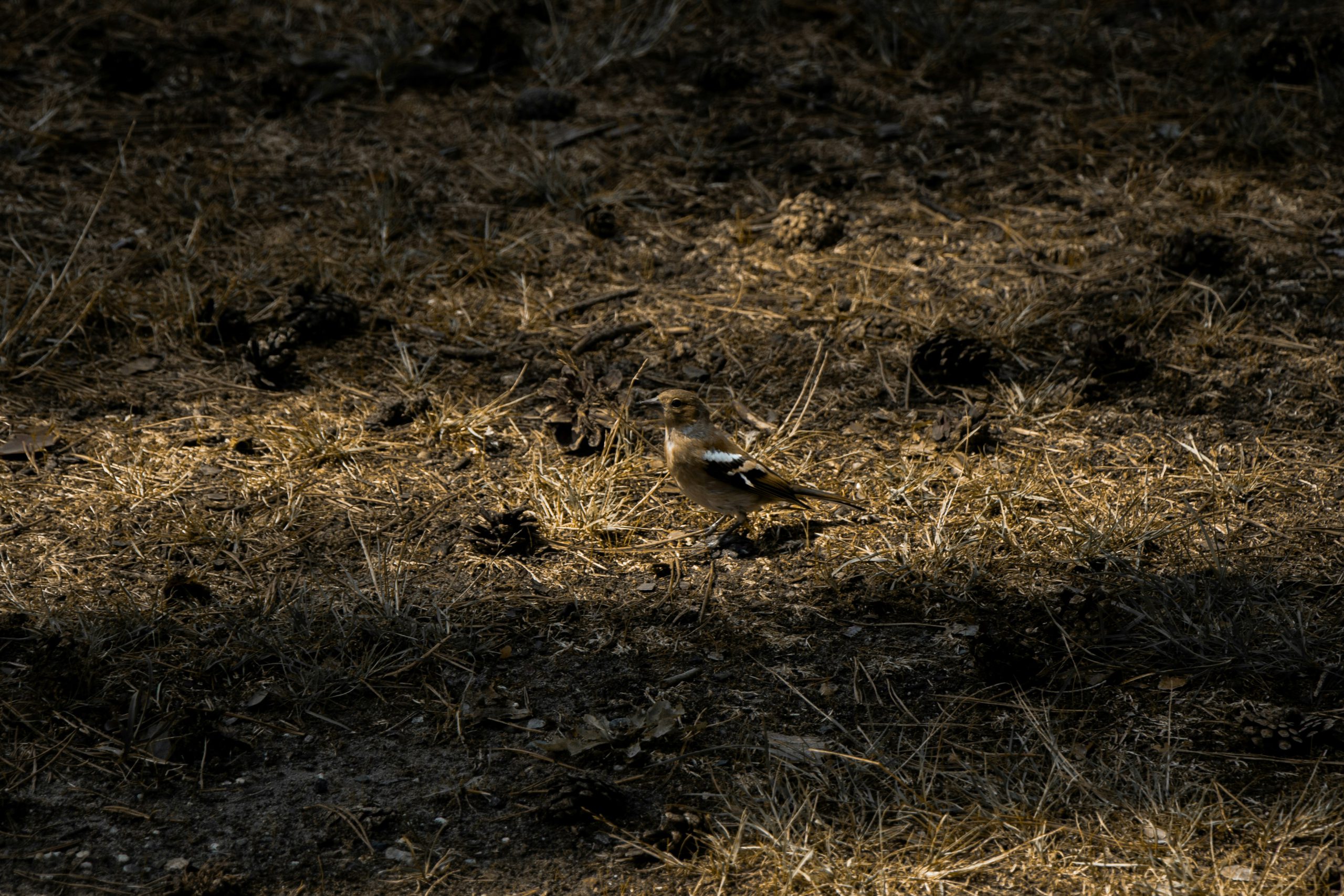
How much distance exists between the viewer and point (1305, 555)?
3.93 m

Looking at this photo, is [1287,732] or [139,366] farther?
[139,366]

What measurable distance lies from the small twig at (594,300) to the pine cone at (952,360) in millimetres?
1454

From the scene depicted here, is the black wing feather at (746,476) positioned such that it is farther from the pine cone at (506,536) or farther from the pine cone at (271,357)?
the pine cone at (271,357)

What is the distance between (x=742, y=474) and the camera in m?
4.09

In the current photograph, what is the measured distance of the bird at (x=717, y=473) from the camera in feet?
13.4

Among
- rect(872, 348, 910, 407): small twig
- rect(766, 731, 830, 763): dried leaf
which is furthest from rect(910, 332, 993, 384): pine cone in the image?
rect(766, 731, 830, 763): dried leaf

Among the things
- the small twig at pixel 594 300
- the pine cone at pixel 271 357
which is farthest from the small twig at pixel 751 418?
the pine cone at pixel 271 357

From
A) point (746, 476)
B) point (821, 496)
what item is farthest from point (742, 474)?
point (821, 496)

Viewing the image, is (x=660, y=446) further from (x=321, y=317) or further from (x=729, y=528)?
(x=321, y=317)

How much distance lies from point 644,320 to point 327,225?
1.85 meters

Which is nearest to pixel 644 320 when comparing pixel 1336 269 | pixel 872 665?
pixel 872 665

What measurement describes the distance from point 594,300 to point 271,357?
5.08ft

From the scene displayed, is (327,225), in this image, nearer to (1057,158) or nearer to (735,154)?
(735,154)

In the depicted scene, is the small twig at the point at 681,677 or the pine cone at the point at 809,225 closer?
the small twig at the point at 681,677
